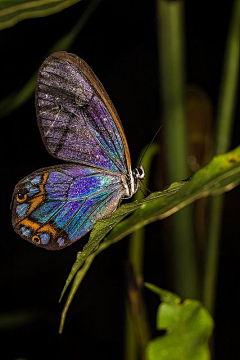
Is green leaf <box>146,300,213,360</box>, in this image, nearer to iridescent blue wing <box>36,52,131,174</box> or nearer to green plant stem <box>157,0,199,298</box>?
iridescent blue wing <box>36,52,131,174</box>

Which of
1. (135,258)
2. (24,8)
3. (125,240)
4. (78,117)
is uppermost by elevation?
(24,8)

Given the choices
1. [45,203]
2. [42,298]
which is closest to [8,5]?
[45,203]

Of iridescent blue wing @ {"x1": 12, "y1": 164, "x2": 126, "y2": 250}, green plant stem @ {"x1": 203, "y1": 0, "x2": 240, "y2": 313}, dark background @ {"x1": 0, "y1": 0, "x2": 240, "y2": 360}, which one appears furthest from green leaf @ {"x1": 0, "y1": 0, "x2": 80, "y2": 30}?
dark background @ {"x1": 0, "y1": 0, "x2": 240, "y2": 360}

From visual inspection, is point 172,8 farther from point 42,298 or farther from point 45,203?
point 42,298

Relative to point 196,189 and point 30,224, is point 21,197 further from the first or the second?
point 196,189

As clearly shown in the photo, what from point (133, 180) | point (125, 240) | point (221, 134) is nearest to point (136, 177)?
point (133, 180)

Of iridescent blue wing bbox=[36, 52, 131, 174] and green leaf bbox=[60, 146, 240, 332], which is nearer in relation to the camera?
green leaf bbox=[60, 146, 240, 332]
